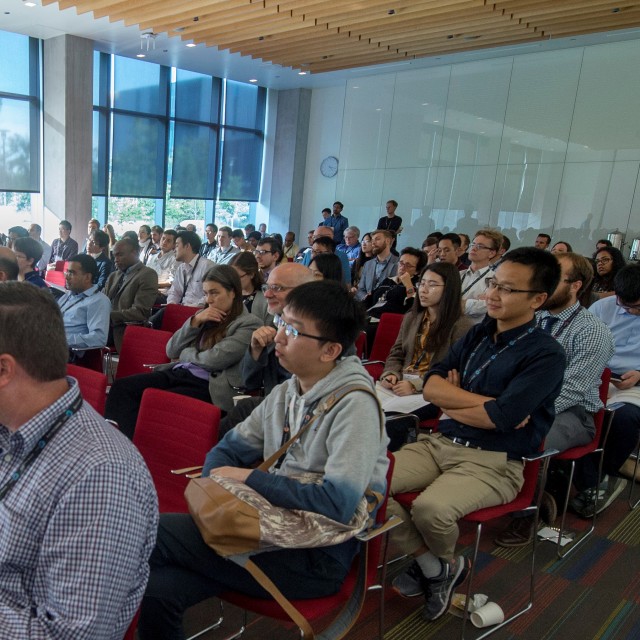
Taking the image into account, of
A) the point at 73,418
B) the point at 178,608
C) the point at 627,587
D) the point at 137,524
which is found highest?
the point at 73,418

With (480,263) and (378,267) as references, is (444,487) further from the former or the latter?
(378,267)

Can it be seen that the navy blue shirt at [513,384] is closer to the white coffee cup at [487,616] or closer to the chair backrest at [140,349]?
the white coffee cup at [487,616]

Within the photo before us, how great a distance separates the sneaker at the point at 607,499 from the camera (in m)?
3.33

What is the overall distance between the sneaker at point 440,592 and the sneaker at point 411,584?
0.26 ft

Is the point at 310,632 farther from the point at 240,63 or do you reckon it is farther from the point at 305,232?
the point at 305,232

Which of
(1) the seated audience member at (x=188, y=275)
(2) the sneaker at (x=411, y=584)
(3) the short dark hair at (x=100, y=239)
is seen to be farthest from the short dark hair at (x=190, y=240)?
(2) the sneaker at (x=411, y=584)

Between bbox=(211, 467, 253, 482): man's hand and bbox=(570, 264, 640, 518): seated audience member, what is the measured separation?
7.82 feet

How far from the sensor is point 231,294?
3.48 metres

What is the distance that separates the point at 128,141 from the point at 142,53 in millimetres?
1850

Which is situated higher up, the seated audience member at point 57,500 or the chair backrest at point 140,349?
the seated audience member at point 57,500

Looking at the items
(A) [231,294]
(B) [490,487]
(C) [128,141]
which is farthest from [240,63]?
(B) [490,487]

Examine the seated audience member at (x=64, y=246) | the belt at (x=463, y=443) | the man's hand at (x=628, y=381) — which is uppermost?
the man's hand at (x=628, y=381)

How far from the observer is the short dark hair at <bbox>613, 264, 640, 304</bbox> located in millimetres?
3674

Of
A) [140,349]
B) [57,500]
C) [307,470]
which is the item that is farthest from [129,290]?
[57,500]
